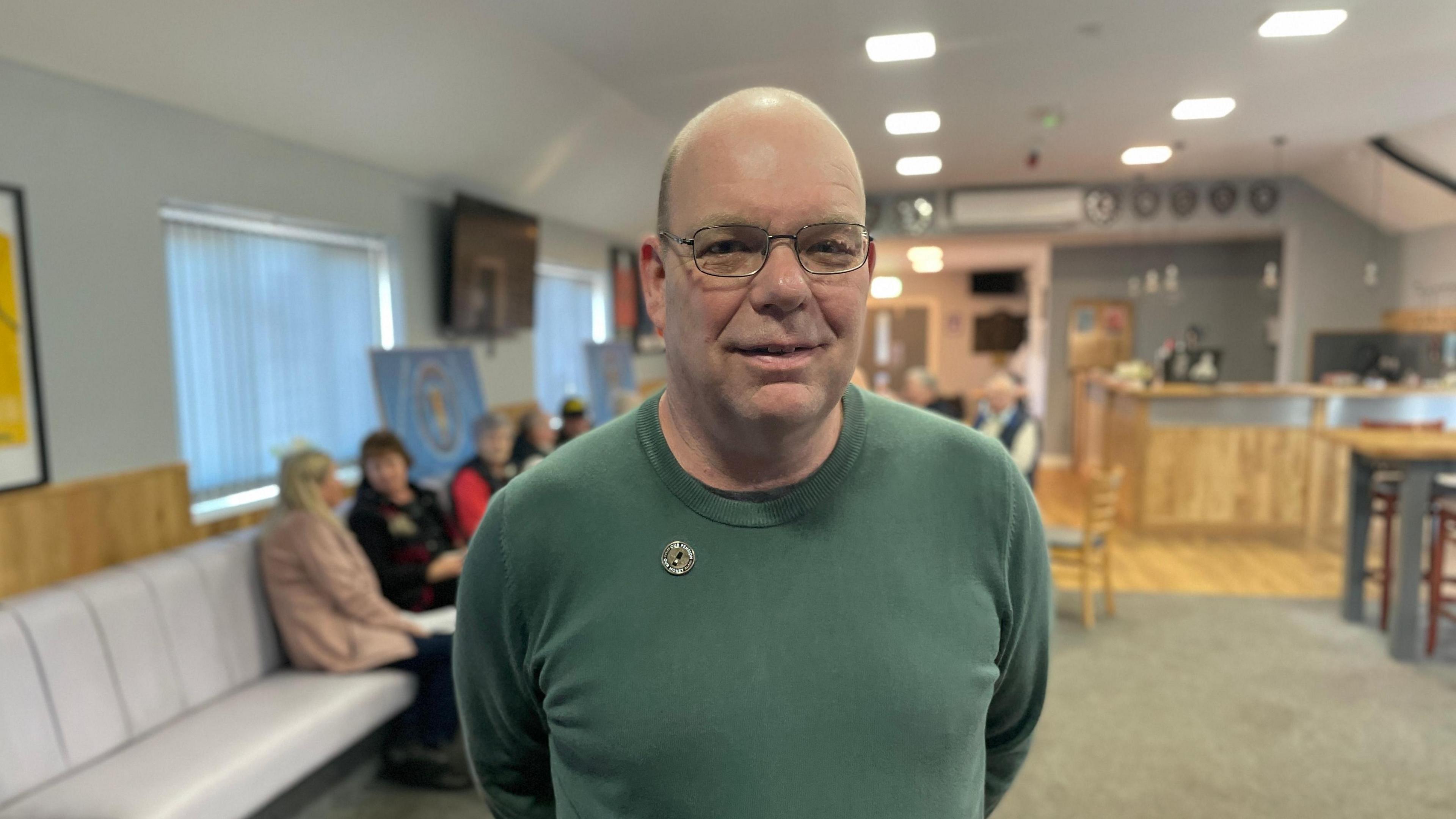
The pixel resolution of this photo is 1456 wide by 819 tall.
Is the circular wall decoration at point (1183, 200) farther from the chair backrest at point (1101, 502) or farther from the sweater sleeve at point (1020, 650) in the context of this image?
the sweater sleeve at point (1020, 650)

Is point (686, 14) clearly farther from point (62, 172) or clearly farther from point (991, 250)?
point (991, 250)

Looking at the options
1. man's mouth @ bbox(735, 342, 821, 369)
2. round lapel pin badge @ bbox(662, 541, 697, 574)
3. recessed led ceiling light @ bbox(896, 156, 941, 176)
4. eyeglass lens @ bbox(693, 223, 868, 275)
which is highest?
recessed led ceiling light @ bbox(896, 156, 941, 176)

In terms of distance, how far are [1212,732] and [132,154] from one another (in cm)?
480

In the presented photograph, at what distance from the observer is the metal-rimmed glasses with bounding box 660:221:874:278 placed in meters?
0.82

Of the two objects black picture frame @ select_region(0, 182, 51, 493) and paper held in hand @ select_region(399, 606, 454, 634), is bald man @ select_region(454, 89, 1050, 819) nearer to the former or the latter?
paper held in hand @ select_region(399, 606, 454, 634)

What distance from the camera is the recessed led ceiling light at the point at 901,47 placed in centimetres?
404

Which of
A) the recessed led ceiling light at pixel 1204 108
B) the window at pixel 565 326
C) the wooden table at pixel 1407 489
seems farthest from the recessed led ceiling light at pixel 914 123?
the wooden table at pixel 1407 489

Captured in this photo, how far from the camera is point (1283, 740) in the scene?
129 inches

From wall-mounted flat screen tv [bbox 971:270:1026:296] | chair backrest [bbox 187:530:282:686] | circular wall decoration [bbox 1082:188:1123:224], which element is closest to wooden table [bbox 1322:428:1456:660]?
circular wall decoration [bbox 1082:188:1123:224]

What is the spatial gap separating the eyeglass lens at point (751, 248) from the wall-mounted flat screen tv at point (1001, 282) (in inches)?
546

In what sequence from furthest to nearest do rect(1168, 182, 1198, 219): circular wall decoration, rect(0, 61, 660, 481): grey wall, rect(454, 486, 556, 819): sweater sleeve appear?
rect(1168, 182, 1198, 219): circular wall decoration
rect(0, 61, 660, 481): grey wall
rect(454, 486, 556, 819): sweater sleeve

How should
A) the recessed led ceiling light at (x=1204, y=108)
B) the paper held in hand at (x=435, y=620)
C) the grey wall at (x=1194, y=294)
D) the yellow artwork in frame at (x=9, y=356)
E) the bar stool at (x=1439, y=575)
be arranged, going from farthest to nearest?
the grey wall at (x=1194, y=294) < the recessed led ceiling light at (x=1204, y=108) < the bar stool at (x=1439, y=575) < the paper held in hand at (x=435, y=620) < the yellow artwork in frame at (x=9, y=356)

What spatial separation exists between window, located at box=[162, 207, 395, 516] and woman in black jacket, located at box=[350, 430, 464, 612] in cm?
60

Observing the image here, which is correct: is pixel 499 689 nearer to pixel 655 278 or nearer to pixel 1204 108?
pixel 655 278
